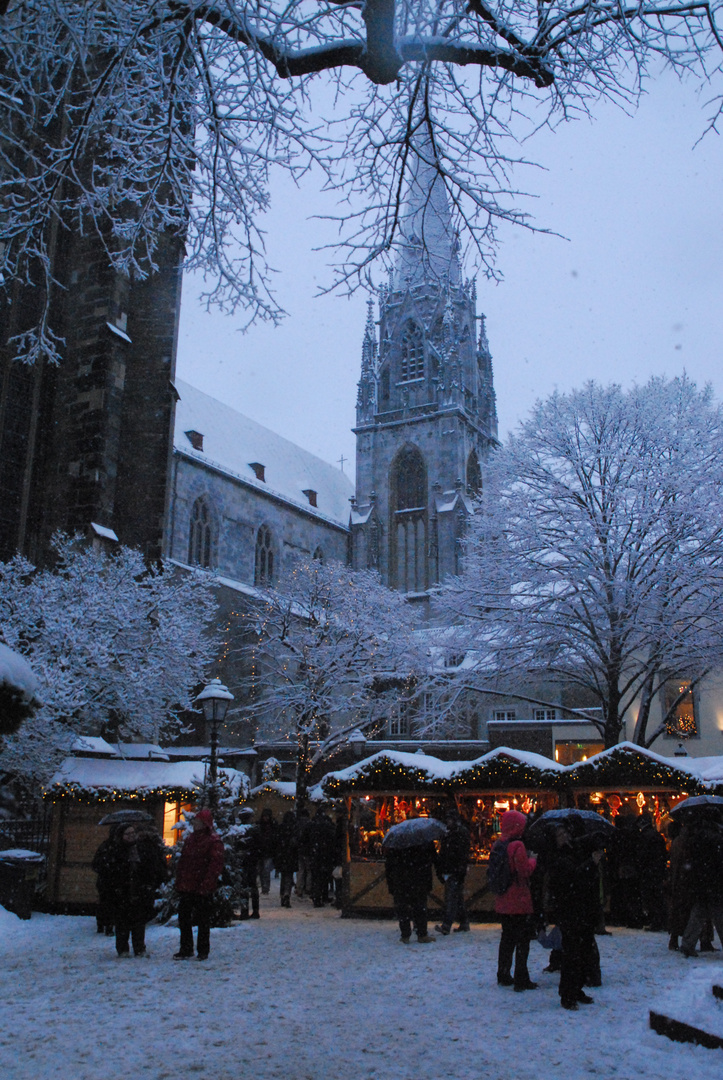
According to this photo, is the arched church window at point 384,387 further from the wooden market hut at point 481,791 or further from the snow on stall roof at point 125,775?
the snow on stall roof at point 125,775

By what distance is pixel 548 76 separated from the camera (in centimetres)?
589

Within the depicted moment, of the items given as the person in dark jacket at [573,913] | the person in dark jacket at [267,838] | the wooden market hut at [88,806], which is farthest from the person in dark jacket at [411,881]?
the person in dark jacket at [267,838]

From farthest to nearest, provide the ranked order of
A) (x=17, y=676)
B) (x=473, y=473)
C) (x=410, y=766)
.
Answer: (x=473, y=473)
(x=410, y=766)
(x=17, y=676)

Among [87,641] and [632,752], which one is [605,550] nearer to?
[632,752]

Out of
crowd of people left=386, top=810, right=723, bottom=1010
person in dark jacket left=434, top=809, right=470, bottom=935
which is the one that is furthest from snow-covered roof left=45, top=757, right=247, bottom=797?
crowd of people left=386, top=810, right=723, bottom=1010

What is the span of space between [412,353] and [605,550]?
1577 inches

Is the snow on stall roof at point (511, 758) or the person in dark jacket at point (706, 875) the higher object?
the snow on stall roof at point (511, 758)

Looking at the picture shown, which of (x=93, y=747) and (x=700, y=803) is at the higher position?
(x=93, y=747)

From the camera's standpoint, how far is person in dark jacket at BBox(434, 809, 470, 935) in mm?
11812

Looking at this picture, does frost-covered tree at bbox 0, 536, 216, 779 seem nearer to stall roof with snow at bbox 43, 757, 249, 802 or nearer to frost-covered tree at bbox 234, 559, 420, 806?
stall roof with snow at bbox 43, 757, 249, 802

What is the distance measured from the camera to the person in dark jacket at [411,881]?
35.4 ft

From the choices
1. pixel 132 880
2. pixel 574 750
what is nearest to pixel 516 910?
pixel 132 880

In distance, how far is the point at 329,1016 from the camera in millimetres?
6918

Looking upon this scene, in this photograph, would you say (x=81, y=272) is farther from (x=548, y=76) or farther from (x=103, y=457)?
(x=548, y=76)
